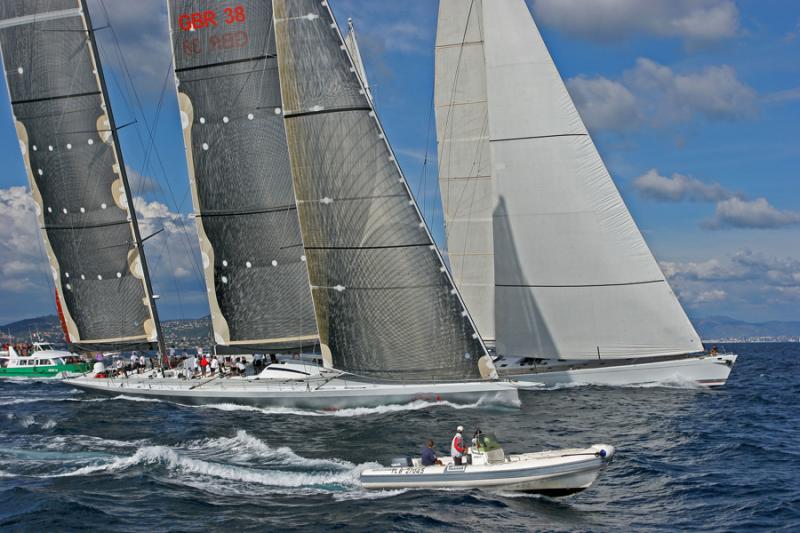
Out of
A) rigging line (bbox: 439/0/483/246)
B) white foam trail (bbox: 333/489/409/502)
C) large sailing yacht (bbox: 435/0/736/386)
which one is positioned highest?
rigging line (bbox: 439/0/483/246)

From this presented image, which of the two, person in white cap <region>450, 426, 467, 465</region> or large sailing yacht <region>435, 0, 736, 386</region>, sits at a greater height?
large sailing yacht <region>435, 0, 736, 386</region>

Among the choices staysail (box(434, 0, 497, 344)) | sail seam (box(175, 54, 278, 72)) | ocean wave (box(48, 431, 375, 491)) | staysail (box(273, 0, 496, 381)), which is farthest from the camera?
staysail (box(434, 0, 497, 344))

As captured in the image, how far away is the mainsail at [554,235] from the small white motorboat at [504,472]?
15395mm

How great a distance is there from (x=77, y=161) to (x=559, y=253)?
24.1m

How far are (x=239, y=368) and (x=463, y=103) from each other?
16.8m

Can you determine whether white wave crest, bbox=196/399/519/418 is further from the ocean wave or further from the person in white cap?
the person in white cap

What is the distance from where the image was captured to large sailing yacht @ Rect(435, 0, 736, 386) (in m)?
35.2

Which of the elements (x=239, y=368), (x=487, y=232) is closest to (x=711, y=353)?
(x=487, y=232)

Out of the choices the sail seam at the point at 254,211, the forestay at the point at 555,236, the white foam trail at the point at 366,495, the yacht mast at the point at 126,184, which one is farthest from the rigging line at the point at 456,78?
the white foam trail at the point at 366,495

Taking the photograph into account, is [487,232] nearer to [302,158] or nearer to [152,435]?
[302,158]

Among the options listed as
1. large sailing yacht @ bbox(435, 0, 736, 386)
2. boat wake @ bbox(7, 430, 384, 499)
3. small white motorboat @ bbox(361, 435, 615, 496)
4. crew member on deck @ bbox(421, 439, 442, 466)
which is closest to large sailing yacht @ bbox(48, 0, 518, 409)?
boat wake @ bbox(7, 430, 384, 499)

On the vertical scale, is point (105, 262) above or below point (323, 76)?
below

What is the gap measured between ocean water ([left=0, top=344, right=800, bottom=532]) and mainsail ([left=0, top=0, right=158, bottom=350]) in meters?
6.06

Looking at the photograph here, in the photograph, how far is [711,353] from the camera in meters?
37.0
